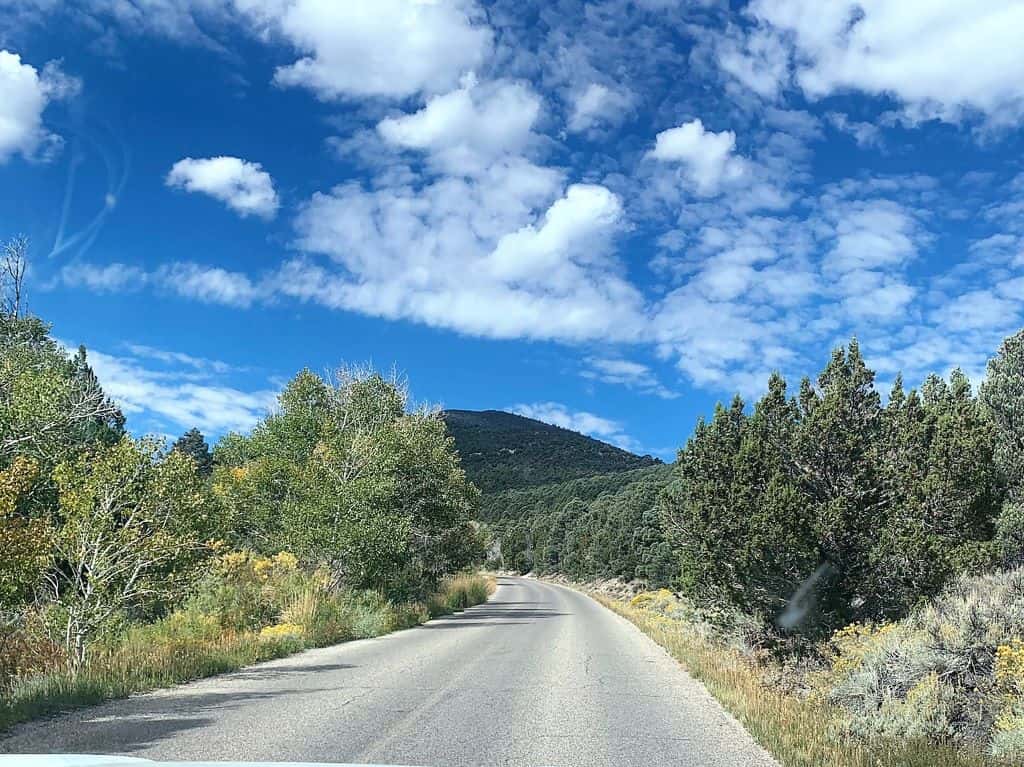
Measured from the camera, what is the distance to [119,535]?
11.8 metres

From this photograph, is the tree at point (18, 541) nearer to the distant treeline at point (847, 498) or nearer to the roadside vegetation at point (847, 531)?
the roadside vegetation at point (847, 531)

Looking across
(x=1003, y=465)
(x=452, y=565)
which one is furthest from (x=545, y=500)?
(x=1003, y=465)

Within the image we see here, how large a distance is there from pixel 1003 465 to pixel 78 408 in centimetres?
2122

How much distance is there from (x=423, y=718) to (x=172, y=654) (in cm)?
542

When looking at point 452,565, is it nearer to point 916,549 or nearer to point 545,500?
point 916,549

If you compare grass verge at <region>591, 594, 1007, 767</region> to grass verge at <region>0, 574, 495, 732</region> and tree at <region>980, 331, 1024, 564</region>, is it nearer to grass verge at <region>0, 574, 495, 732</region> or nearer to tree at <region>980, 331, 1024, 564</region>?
grass verge at <region>0, 574, 495, 732</region>

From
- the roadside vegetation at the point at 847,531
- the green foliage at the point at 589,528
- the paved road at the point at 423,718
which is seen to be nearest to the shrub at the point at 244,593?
the paved road at the point at 423,718

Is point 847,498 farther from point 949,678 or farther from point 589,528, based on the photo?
point 589,528

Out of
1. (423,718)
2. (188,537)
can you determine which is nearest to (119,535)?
(188,537)

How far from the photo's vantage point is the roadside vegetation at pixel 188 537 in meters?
11.1

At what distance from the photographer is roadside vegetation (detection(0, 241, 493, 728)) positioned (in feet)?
36.3

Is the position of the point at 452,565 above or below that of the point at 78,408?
below

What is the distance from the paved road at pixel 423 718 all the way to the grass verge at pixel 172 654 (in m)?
0.36

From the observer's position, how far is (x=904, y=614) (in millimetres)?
16625
